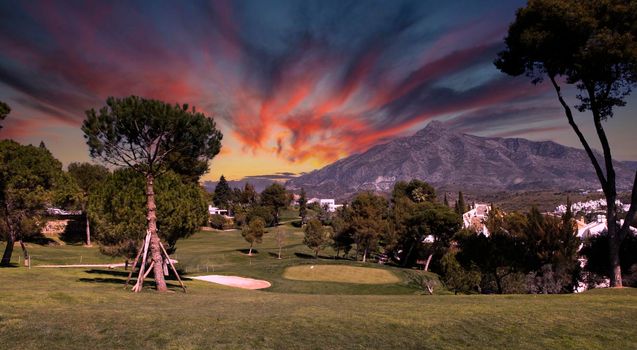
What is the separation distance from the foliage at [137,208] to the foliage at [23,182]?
6626 mm

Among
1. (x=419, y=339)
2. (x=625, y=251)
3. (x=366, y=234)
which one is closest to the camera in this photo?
(x=419, y=339)

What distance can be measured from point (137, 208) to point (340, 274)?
101 feet

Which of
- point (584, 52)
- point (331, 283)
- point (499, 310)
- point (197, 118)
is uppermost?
point (584, 52)

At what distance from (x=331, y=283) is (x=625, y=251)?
3066 centimetres

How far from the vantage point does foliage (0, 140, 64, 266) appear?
120 feet

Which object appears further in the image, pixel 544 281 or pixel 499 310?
pixel 544 281

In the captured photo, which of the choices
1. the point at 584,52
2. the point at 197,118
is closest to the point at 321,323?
the point at 197,118

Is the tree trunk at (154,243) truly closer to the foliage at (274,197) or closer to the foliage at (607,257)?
the foliage at (607,257)

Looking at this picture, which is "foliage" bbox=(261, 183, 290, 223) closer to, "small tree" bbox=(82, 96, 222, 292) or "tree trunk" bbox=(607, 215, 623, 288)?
"small tree" bbox=(82, 96, 222, 292)

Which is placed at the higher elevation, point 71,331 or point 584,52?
point 584,52

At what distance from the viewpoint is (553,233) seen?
1976 inches

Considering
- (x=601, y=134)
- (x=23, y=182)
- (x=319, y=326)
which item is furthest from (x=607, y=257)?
(x=23, y=182)

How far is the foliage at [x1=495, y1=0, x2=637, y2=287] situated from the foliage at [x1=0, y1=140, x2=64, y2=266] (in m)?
44.4

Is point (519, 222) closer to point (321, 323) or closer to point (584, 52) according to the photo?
point (584, 52)
